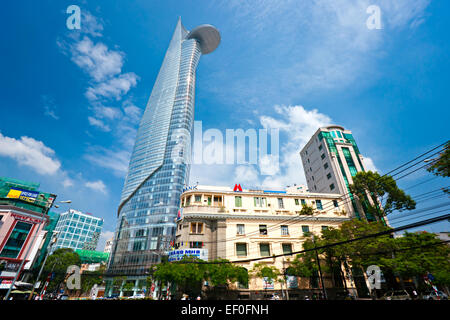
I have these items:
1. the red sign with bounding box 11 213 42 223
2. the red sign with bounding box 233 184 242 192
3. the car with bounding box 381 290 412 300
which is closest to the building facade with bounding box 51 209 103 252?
the red sign with bounding box 11 213 42 223

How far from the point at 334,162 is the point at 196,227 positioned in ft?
117

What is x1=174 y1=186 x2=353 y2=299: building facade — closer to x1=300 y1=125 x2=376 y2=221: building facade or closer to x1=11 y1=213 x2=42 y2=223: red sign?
x1=300 y1=125 x2=376 y2=221: building facade

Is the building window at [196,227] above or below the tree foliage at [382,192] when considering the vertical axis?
below

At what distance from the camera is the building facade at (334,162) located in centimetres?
4662

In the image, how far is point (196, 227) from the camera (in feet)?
102

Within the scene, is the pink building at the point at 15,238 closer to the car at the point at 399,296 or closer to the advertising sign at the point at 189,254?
the advertising sign at the point at 189,254

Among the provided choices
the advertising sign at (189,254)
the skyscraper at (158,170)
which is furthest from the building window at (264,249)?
the skyscraper at (158,170)

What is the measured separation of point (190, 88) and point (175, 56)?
35.8 metres

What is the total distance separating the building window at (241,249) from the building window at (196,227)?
19.1 feet

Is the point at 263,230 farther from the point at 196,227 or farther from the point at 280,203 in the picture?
the point at 196,227

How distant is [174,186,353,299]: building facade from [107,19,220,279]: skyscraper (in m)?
33.9

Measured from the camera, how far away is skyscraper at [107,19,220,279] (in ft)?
256

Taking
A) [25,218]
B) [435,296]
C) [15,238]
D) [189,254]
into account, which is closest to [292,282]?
[189,254]
